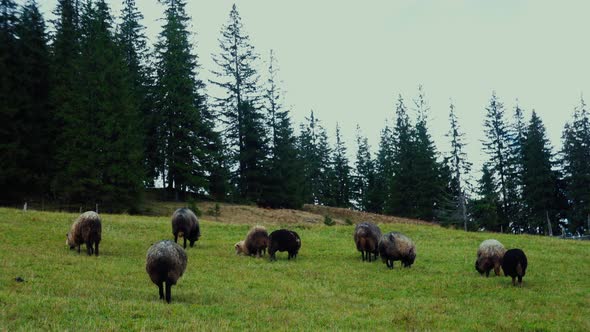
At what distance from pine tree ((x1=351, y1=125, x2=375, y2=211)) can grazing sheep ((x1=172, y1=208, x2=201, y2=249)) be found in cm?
6820

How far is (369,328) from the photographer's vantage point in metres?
10.6

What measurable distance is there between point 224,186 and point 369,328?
42314 mm

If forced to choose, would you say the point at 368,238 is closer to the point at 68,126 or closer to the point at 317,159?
the point at 68,126

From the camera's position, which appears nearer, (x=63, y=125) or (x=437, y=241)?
(x=437, y=241)

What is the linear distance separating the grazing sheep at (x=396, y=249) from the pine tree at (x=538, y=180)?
141 ft

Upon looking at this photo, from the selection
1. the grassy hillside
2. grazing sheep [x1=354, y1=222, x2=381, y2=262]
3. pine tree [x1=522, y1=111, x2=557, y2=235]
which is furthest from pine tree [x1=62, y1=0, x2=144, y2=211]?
pine tree [x1=522, y1=111, x2=557, y2=235]

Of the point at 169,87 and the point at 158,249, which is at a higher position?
the point at 169,87

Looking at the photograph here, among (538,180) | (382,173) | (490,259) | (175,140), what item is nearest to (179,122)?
(175,140)

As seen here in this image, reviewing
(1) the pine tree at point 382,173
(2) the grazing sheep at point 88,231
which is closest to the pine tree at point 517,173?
(1) the pine tree at point 382,173

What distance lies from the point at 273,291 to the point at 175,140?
1397 inches

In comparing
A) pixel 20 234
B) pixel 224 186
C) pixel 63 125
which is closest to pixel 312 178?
pixel 224 186

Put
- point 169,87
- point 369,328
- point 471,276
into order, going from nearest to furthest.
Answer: point 369,328 → point 471,276 → point 169,87

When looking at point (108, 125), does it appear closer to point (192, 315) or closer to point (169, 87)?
point (169, 87)

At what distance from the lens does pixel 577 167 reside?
57.9m
